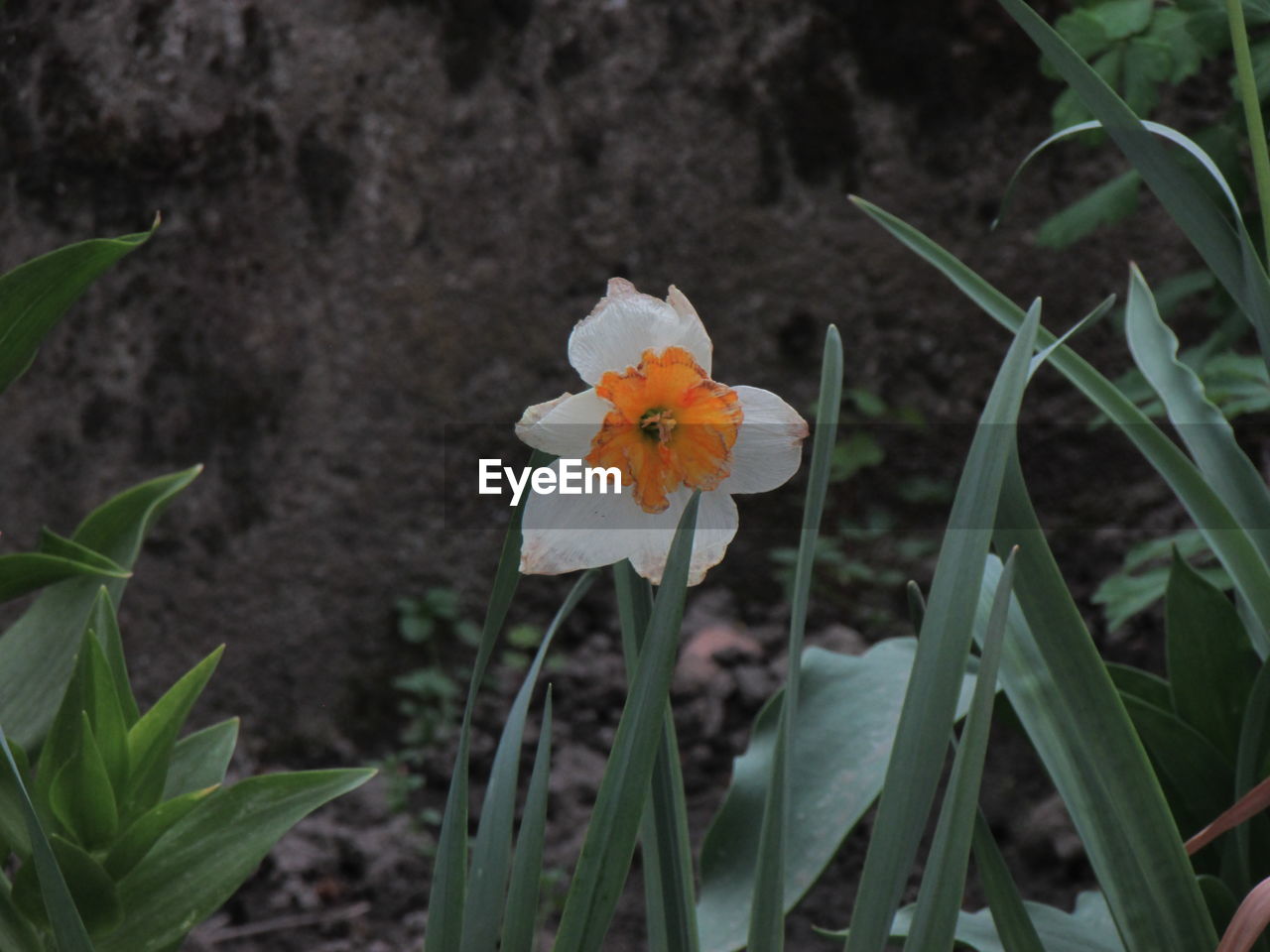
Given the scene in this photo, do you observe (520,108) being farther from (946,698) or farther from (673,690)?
(946,698)

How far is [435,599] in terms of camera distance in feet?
6.42

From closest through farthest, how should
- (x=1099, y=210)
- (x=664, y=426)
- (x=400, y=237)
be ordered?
(x=664, y=426)
(x=1099, y=210)
(x=400, y=237)

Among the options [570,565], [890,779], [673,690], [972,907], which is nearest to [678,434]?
[570,565]

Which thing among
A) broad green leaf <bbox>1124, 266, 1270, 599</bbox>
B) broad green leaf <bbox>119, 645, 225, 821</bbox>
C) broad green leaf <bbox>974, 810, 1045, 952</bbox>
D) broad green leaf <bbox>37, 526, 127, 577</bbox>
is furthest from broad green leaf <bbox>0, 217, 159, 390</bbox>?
broad green leaf <bbox>1124, 266, 1270, 599</bbox>

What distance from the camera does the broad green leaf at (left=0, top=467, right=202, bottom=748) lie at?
2.72 feet

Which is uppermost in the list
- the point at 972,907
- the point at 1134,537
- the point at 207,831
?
the point at 207,831

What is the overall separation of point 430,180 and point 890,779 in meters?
1.65

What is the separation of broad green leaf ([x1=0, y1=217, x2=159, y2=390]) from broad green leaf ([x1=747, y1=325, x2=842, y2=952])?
1.54ft

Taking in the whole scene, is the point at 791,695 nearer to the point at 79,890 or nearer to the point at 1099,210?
the point at 79,890

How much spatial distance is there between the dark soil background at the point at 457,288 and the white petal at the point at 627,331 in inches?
50.6

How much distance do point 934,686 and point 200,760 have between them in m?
0.59

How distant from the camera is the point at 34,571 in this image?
2.54 ft

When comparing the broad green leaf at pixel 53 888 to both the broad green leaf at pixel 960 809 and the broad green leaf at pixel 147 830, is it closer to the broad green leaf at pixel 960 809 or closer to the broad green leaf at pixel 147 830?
the broad green leaf at pixel 147 830

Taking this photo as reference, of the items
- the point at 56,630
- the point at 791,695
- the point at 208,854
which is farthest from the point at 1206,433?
the point at 56,630
